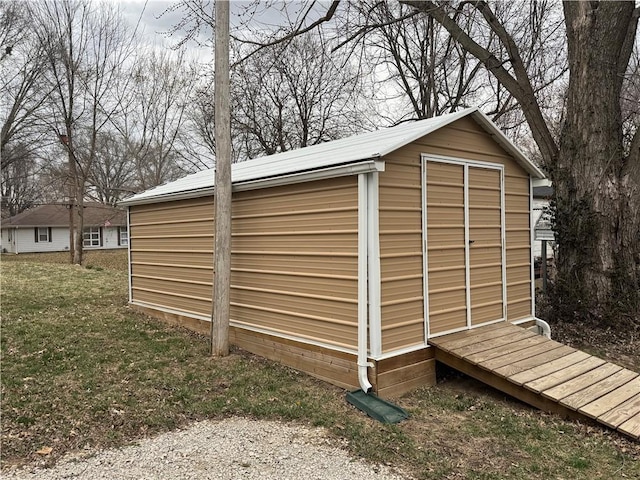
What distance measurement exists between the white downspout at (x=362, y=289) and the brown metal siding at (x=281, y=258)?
121 mm

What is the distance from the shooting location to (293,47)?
54.6 ft

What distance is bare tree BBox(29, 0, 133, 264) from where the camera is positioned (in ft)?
54.3

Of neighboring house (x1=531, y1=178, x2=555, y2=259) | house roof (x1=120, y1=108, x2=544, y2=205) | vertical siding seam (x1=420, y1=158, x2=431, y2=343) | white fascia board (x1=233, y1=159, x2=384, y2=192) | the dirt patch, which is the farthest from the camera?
neighboring house (x1=531, y1=178, x2=555, y2=259)

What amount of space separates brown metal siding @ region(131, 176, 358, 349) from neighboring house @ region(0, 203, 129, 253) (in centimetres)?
2200

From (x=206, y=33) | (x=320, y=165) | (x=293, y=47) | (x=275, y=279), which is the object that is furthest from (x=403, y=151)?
(x=293, y=47)

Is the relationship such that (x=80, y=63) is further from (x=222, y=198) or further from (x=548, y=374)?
(x=548, y=374)

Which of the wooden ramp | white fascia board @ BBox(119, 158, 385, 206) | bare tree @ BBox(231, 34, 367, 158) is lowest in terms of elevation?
the wooden ramp

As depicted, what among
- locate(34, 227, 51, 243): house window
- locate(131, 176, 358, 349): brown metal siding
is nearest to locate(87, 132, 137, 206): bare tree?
locate(34, 227, 51, 243): house window

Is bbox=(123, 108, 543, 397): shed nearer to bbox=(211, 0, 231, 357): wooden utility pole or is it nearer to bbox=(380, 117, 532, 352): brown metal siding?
bbox=(380, 117, 532, 352): brown metal siding

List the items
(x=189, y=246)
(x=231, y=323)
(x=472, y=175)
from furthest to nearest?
(x=189, y=246), (x=231, y=323), (x=472, y=175)

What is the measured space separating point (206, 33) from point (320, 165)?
4.13 m

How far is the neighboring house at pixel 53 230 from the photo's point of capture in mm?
27688

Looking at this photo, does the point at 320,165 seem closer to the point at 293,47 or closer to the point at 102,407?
the point at 102,407

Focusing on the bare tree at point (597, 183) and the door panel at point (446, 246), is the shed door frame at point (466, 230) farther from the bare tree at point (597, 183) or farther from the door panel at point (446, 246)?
the bare tree at point (597, 183)
